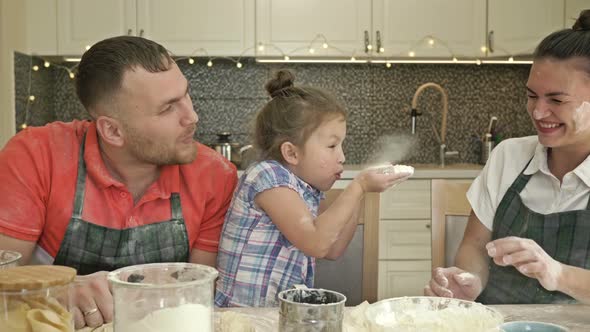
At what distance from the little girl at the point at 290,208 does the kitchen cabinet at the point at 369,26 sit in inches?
72.8

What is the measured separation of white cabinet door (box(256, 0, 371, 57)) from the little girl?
1841 mm

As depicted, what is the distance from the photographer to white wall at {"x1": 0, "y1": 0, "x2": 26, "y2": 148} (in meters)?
3.33

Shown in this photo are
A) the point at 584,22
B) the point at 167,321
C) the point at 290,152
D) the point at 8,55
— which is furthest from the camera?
the point at 8,55

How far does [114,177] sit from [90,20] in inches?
86.6

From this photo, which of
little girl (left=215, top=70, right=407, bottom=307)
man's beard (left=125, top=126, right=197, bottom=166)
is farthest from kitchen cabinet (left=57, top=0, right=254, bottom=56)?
man's beard (left=125, top=126, right=197, bottom=166)

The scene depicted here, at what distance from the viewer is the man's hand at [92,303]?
3.80ft

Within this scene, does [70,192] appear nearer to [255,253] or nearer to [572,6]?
[255,253]

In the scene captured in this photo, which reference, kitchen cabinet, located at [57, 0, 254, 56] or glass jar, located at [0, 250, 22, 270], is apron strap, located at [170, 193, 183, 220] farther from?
kitchen cabinet, located at [57, 0, 254, 56]

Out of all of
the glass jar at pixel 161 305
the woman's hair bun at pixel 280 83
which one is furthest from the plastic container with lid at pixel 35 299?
the woman's hair bun at pixel 280 83

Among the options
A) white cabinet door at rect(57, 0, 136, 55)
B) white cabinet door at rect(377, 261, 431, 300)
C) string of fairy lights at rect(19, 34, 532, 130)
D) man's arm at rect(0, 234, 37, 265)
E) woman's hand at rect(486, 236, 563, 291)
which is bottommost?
white cabinet door at rect(377, 261, 431, 300)

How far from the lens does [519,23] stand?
3.63 metres

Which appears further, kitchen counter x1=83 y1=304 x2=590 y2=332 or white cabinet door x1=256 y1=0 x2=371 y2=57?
white cabinet door x1=256 y1=0 x2=371 y2=57

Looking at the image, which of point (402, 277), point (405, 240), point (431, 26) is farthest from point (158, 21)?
point (402, 277)

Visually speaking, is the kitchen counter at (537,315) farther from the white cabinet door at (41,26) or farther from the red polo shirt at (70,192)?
Answer: the white cabinet door at (41,26)
